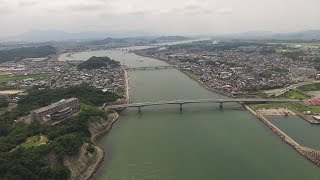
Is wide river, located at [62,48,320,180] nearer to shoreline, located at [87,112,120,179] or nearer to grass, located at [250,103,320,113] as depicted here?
shoreline, located at [87,112,120,179]

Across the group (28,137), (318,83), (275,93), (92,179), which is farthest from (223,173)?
(318,83)

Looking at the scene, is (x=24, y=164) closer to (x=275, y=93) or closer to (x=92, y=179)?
(x=92, y=179)

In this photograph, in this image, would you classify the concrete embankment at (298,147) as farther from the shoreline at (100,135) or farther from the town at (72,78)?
the town at (72,78)

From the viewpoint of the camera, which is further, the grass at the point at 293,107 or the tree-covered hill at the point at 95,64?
the tree-covered hill at the point at 95,64

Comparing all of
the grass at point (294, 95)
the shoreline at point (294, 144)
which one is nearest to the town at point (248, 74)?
the grass at point (294, 95)

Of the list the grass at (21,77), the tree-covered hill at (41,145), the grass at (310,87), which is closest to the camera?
the tree-covered hill at (41,145)

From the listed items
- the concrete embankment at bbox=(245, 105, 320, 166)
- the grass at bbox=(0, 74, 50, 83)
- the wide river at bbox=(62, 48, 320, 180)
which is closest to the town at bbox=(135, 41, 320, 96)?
the wide river at bbox=(62, 48, 320, 180)
